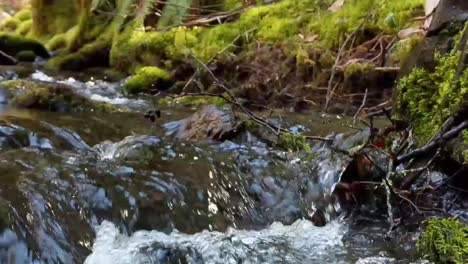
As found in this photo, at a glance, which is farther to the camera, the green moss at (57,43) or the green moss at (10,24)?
the green moss at (10,24)

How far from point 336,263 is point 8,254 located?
116 cm

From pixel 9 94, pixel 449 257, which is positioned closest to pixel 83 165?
pixel 449 257

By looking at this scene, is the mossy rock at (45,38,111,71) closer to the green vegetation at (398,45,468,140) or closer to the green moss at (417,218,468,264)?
the green vegetation at (398,45,468,140)

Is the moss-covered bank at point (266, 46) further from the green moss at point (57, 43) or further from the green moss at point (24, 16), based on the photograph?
the green moss at point (24, 16)

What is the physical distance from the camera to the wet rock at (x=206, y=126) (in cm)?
366

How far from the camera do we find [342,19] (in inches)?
223

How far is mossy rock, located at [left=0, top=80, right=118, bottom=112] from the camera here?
4.71 metres

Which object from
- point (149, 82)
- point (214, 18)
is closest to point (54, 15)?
point (149, 82)

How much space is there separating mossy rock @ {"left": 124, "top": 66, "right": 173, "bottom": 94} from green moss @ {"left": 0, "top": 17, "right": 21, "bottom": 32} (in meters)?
6.99

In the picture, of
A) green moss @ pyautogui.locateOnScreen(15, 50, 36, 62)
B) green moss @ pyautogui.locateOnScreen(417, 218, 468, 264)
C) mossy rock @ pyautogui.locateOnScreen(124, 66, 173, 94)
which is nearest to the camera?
green moss @ pyautogui.locateOnScreen(417, 218, 468, 264)

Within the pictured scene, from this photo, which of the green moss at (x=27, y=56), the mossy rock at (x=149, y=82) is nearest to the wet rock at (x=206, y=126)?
the mossy rock at (x=149, y=82)

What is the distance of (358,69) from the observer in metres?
4.94

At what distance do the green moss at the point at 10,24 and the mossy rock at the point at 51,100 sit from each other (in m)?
8.02

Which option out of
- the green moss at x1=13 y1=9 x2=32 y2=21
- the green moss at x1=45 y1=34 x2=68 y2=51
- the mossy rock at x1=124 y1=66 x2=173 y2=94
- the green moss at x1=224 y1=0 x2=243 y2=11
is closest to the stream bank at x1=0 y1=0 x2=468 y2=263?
the mossy rock at x1=124 y1=66 x2=173 y2=94
